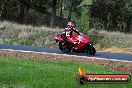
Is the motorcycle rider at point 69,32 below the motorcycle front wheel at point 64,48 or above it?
above

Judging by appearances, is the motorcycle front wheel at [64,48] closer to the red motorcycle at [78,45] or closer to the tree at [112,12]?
the red motorcycle at [78,45]

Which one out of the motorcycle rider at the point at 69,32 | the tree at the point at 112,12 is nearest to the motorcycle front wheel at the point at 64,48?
the motorcycle rider at the point at 69,32

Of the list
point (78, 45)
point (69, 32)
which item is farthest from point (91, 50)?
point (69, 32)

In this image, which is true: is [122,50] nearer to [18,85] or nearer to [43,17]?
[18,85]

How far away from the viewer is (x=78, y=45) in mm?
24969

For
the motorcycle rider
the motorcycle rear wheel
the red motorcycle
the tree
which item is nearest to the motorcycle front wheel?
the red motorcycle

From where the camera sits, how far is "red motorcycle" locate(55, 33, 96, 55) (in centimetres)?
2481

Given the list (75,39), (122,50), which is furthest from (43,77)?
(122,50)

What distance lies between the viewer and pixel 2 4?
58156 millimetres

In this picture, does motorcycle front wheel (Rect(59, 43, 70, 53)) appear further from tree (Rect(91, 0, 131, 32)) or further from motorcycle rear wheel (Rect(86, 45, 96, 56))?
tree (Rect(91, 0, 131, 32))

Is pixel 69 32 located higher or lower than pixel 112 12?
higher

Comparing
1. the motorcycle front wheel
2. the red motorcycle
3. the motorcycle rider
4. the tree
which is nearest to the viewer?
the red motorcycle

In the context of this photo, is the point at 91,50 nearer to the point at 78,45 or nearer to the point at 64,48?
the point at 78,45

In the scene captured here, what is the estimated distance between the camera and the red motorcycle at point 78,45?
24812 millimetres
